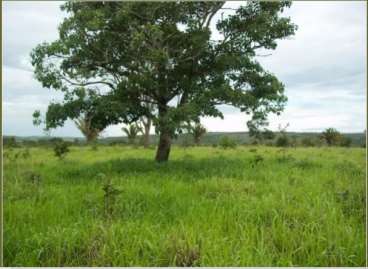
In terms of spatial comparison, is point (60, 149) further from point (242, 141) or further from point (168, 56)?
point (242, 141)

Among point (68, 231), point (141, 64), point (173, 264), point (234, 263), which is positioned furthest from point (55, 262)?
point (141, 64)

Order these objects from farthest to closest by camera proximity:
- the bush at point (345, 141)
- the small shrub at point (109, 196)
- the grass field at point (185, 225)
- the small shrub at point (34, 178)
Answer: the bush at point (345, 141) → the small shrub at point (34, 178) → the small shrub at point (109, 196) → the grass field at point (185, 225)

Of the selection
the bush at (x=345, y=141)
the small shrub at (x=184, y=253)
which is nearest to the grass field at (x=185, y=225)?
the small shrub at (x=184, y=253)

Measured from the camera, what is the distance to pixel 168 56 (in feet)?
34.4

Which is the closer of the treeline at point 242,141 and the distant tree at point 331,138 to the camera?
the treeline at point 242,141

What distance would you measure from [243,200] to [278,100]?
6.93m

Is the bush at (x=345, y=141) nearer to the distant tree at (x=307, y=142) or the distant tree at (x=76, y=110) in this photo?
the distant tree at (x=307, y=142)

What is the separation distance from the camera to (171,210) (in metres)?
5.35

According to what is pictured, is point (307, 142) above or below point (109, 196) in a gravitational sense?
above

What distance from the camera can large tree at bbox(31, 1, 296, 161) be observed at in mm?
10555

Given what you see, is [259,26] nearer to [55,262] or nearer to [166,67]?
[166,67]

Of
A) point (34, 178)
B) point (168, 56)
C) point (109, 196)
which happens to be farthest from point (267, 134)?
point (109, 196)

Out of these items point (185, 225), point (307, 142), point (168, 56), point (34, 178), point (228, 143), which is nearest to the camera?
point (185, 225)

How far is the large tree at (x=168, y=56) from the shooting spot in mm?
10555
